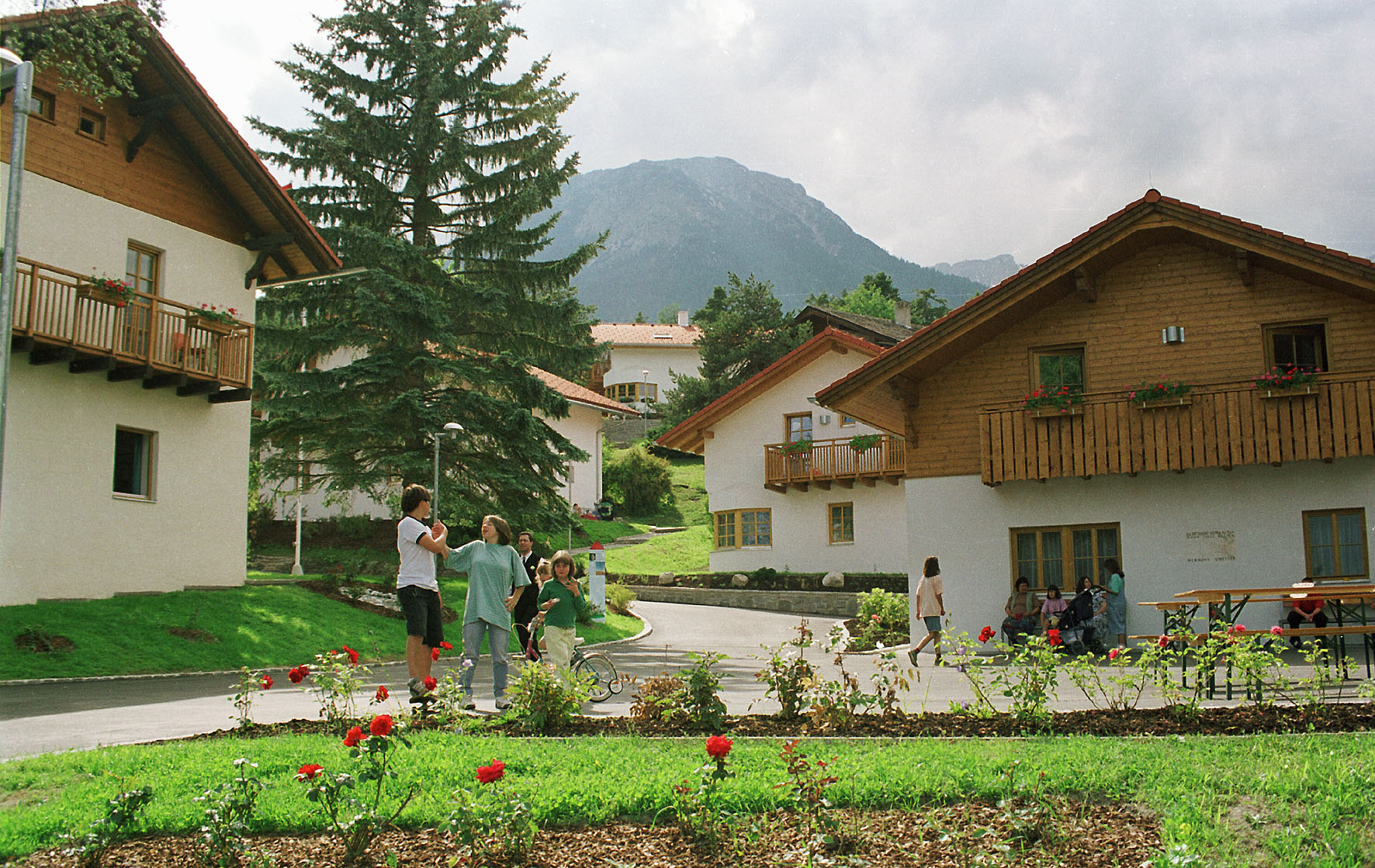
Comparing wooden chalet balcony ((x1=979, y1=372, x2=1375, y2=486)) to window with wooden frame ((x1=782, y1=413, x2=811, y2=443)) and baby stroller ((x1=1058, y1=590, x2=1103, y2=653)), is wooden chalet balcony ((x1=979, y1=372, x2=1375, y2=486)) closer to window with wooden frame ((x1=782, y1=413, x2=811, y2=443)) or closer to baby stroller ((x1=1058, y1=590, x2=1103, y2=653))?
baby stroller ((x1=1058, y1=590, x2=1103, y2=653))

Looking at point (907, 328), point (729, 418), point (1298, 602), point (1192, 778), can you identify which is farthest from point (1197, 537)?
point (907, 328)

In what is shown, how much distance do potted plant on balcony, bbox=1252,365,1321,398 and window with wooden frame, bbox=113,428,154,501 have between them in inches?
781

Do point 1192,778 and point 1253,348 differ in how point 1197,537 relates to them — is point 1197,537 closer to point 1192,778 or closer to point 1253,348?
point 1253,348

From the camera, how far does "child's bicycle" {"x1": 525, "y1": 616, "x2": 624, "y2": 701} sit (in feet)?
39.2

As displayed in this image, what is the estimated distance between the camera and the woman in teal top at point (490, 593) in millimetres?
11305

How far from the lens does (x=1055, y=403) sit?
19719mm

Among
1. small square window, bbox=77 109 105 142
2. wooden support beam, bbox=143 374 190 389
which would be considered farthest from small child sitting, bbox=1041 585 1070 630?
small square window, bbox=77 109 105 142

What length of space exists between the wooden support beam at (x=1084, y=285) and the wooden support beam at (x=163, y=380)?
16389 mm

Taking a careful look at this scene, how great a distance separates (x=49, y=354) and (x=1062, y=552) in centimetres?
1772

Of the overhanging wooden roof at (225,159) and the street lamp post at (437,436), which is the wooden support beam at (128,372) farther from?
the street lamp post at (437,436)

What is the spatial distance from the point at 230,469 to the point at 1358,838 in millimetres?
22298

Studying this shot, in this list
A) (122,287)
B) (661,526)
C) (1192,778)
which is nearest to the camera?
(1192,778)

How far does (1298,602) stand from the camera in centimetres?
1344

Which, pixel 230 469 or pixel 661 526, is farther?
pixel 661 526
